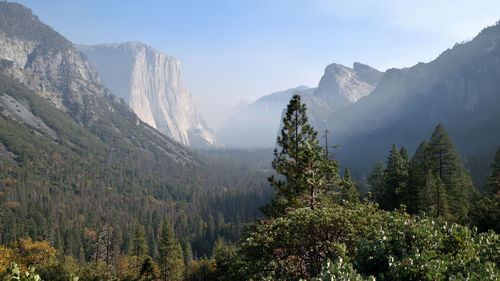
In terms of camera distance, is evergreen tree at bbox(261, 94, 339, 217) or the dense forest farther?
evergreen tree at bbox(261, 94, 339, 217)

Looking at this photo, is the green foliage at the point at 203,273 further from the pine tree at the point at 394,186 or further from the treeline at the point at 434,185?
the pine tree at the point at 394,186

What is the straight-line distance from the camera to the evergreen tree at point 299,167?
16578mm

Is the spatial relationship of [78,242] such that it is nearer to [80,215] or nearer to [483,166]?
[80,215]

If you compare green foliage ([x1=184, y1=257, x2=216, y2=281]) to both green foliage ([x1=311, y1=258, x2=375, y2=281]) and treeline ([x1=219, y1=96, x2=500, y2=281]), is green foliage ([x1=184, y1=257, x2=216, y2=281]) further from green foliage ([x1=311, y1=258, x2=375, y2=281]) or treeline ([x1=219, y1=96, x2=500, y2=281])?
green foliage ([x1=311, y1=258, x2=375, y2=281])

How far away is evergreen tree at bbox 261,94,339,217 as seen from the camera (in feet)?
54.4

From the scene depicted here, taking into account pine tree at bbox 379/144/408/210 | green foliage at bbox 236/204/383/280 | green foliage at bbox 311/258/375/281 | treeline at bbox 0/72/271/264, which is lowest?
treeline at bbox 0/72/271/264

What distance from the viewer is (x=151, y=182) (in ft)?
639

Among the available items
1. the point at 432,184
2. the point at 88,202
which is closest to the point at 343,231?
the point at 432,184

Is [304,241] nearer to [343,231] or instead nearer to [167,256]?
[343,231]

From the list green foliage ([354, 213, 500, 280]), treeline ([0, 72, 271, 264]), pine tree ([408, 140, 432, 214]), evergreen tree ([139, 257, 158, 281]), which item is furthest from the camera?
treeline ([0, 72, 271, 264])

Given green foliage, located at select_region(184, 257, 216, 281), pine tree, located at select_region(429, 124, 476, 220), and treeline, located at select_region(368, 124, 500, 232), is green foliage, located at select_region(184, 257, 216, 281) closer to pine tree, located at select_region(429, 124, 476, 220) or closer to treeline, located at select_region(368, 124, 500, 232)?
treeline, located at select_region(368, 124, 500, 232)

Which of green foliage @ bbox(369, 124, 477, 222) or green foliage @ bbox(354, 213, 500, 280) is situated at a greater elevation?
green foliage @ bbox(354, 213, 500, 280)

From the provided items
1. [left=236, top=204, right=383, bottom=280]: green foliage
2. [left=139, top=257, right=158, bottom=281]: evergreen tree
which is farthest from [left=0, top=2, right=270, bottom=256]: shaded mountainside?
[left=236, top=204, right=383, bottom=280]: green foliage

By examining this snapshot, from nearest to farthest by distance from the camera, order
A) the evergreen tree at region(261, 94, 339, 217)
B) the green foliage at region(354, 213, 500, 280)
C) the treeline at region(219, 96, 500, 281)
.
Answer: the green foliage at region(354, 213, 500, 280)
the treeline at region(219, 96, 500, 281)
the evergreen tree at region(261, 94, 339, 217)
